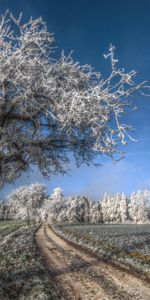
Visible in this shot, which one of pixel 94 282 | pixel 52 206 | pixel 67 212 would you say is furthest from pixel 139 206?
pixel 94 282

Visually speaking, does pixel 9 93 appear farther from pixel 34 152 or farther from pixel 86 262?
pixel 86 262

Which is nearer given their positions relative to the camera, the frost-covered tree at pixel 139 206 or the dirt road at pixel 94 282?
the dirt road at pixel 94 282

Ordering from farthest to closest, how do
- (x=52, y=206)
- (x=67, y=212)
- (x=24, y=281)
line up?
(x=67, y=212)
(x=52, y=206)
(x=24, y=281)

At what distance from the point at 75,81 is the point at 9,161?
17.3ft

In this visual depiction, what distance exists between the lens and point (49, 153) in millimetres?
18172

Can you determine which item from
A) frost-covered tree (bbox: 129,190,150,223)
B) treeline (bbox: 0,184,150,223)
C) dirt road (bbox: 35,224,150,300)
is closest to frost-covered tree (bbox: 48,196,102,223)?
treeline (bbox: 0,184,150,223)

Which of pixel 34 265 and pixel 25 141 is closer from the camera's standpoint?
pixel 25 141

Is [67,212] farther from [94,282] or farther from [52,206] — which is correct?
[94,282]

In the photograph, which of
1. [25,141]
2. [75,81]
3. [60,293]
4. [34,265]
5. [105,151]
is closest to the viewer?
[60,293]

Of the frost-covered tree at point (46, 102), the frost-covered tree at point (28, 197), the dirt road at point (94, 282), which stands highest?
the frost-covered tree at point (28, 197)

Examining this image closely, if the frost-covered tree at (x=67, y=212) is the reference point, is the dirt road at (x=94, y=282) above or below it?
below

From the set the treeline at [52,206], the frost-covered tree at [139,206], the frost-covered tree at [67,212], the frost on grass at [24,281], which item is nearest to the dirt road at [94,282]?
the frost on grass at [24,281]

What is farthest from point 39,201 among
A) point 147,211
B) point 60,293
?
point 60,293

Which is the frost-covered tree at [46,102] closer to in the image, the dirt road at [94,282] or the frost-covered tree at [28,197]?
the dirt road at [94,282]
